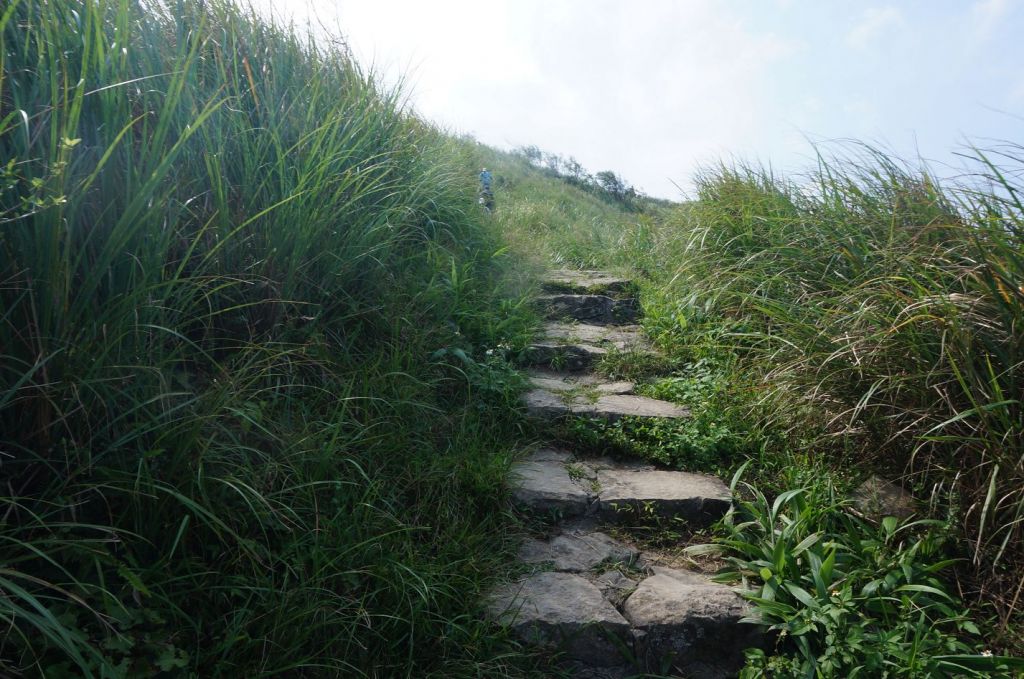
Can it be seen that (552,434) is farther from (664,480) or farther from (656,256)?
(656,256)

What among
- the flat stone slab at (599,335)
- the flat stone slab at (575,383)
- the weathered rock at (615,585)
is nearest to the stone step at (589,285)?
the flat stone slab at (599,335)

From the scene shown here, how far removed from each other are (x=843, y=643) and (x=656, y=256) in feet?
15.5

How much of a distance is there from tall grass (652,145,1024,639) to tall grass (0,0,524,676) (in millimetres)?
1643

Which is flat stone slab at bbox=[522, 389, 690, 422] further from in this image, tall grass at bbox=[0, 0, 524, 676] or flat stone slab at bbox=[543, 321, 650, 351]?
flat stone slab at bbox=[543, 321, 650, 351]

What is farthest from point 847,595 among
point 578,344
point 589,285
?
point 589,285

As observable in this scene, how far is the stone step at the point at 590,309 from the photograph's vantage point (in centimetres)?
561

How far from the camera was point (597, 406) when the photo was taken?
12.9 ft

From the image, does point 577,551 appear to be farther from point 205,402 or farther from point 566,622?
point 205,402

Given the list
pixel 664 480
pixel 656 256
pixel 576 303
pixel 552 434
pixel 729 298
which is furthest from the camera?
pixel 656 256

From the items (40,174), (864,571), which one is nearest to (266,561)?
(40,174)

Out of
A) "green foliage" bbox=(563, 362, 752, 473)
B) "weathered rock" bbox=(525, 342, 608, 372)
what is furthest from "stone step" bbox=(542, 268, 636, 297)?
"green foliage" bbox=(563, 362, 752, 473)

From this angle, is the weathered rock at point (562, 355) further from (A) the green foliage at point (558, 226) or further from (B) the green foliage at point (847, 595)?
(B) the green foliage at point (847, 595)

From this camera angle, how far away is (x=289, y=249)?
296 centimetres

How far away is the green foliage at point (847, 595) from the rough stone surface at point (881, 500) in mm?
58
